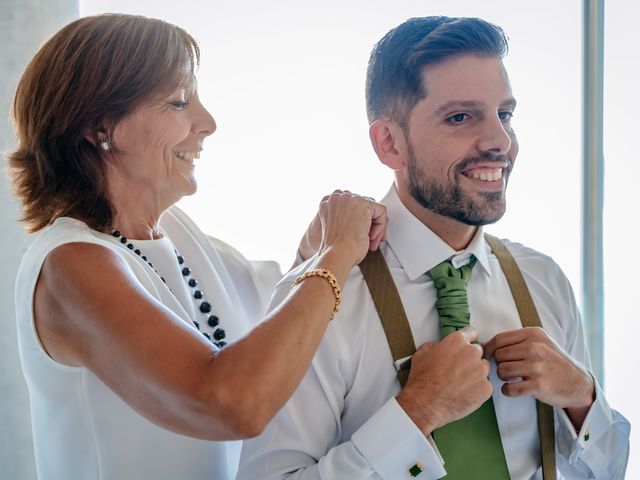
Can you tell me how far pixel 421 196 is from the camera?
154cm

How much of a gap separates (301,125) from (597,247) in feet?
3.28

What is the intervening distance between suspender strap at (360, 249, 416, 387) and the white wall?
1.15 meters

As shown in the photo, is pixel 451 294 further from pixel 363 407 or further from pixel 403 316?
pixel 363 407

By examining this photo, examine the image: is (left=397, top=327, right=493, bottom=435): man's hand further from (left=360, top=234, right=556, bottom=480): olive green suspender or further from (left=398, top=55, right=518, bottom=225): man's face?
(left=398, top=55, right=518, bottom=225): man's face

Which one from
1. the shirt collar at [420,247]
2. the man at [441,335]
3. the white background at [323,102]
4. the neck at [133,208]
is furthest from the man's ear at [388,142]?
the white background at [323,102]

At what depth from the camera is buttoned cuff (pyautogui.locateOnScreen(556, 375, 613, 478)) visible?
1.45 meters

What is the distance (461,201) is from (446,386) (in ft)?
1.25

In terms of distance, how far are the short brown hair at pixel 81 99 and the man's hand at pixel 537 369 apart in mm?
801

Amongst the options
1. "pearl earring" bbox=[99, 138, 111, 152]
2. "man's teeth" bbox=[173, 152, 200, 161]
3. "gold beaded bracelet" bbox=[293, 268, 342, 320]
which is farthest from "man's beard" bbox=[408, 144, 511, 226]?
"pearl earring" bbox=[99, 138, 111, 152]

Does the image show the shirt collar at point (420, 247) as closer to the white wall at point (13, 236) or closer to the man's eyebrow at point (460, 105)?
the man's eyebrow at point (460, 105)

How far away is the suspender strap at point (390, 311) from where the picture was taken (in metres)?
1.39

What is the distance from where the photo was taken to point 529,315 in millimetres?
1508

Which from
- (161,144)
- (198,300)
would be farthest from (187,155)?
(198,300)

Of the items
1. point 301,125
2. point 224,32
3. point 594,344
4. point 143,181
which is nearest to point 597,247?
point 594,344
